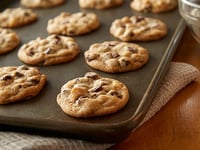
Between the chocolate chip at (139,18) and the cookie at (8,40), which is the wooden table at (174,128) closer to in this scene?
the chocolate chip at (139,18)

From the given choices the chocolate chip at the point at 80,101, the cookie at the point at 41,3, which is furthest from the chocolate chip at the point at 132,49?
the cookie at the point at 41,3

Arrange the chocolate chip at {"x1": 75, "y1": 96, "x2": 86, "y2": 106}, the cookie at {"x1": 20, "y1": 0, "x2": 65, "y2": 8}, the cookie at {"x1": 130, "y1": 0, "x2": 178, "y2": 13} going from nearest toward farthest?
the chocolate chip at {"x1": 75, "y1": 96, "x2": 86, "y2": 106} → the cookie at {"x1": 130, "y1": 0, "x2": 178, "y2": 13} → the cookie at {"x1": 20, "y1": 0, "x2": 65, "y2": 8}

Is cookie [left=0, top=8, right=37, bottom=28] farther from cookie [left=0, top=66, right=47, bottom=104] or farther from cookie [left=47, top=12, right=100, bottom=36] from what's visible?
cookie [left=0, top=66, right=47, bottom=104]

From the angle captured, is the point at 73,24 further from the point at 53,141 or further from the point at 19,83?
the point at 53,141

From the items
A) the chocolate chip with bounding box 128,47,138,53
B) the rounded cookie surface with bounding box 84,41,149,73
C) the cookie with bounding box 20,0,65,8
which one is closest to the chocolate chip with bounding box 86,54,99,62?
the rounded cookie surface with bounding box 84,41,149,73

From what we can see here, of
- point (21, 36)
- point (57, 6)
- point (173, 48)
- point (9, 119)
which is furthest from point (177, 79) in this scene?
point (57, 6)

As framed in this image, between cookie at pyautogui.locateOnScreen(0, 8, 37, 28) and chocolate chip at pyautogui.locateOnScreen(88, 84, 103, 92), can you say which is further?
cookie at pyautogui.locateOnScreen(0, 8, 37, 28)

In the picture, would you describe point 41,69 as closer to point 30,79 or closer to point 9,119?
point 30,79
